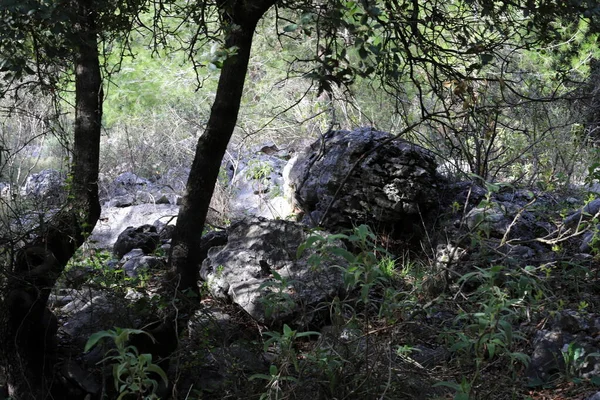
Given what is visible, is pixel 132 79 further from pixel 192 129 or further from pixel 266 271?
pixel 266 271

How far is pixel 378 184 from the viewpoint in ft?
21.6

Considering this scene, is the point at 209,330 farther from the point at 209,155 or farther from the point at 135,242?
the point at 135,242

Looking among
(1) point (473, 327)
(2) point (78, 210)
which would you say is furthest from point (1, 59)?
(1) point (473, 327)

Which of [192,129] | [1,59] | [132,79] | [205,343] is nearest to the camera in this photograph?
[1,59]

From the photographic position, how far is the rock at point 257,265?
205 inches

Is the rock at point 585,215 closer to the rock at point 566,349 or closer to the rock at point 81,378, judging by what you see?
the rock at point 566,349

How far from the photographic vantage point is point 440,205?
22.1ft

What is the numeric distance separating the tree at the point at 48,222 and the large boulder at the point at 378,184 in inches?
104

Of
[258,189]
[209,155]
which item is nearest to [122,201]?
[258,189]

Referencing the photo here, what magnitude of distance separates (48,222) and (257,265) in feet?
6.65

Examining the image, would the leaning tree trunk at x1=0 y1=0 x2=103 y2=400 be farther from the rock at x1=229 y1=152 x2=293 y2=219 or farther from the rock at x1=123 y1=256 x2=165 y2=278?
the rock at x1=229 y1=152 x2=293 y2=219

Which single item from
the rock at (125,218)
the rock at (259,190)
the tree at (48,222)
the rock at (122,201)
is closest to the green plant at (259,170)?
the rock at (259,190)

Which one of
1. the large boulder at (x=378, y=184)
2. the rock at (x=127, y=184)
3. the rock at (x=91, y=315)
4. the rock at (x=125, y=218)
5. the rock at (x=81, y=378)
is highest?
Result: the rock at (x=127, y=184)

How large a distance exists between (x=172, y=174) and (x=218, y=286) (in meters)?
6.28
